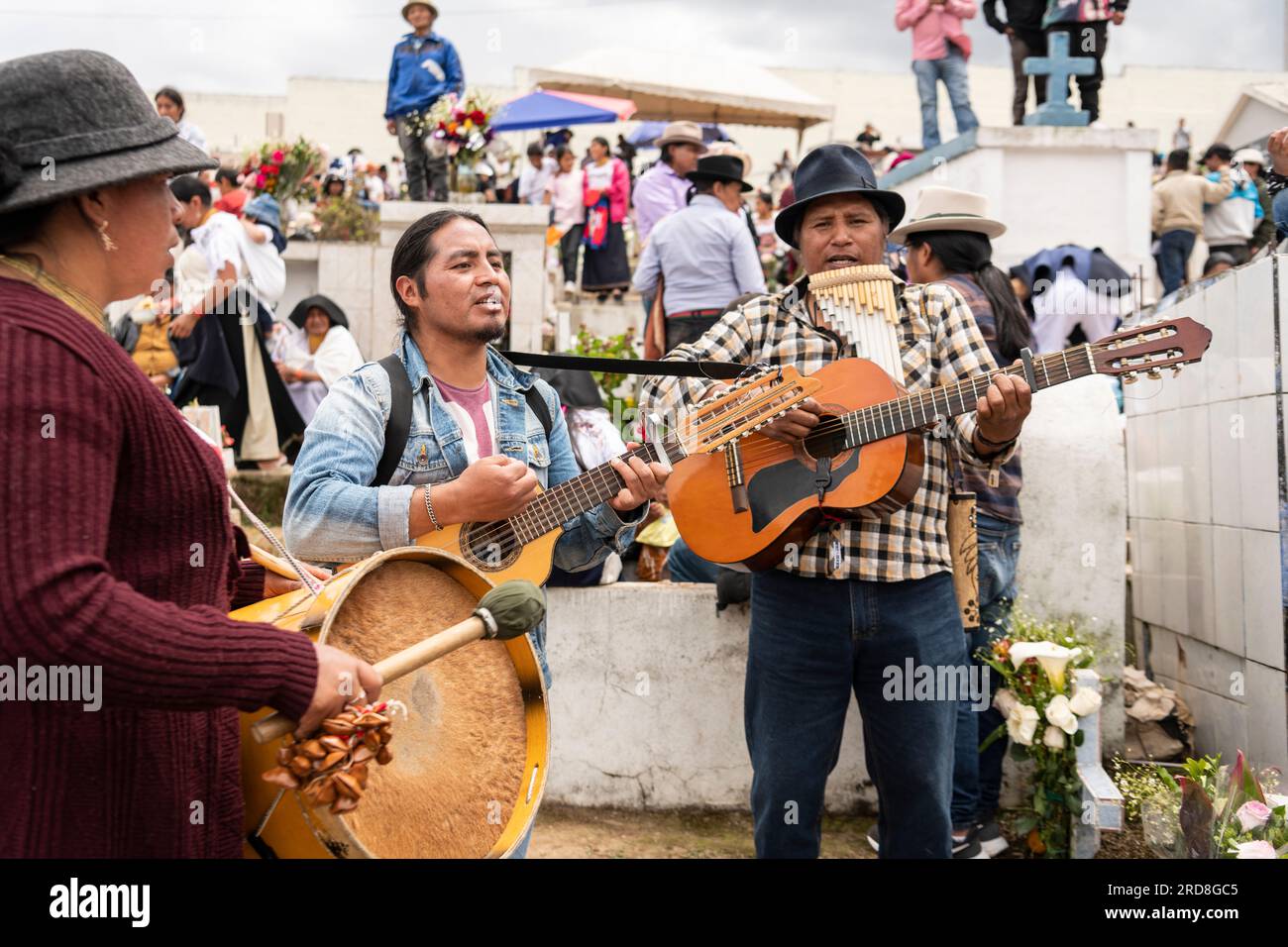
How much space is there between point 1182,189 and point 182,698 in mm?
11727

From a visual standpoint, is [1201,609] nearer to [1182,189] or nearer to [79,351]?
[79,351]

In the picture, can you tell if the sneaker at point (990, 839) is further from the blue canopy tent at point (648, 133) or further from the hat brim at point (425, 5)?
the blue canopy tent at point (648, 133)

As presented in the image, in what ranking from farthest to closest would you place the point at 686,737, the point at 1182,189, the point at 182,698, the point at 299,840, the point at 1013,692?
the point at 1182,189 → the point at 686,737 → the point at 1013,692 → the point at 299,840 → the point at 182,698

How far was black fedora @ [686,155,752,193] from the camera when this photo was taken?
7.12 m

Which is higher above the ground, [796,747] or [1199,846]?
[796,747]

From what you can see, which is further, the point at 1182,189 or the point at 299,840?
the point at 1182,189

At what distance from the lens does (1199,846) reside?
3.86 m

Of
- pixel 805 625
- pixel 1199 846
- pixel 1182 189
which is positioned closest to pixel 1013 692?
pixel 1199 846

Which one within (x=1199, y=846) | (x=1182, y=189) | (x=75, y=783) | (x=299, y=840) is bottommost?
(x=1199, y=846)

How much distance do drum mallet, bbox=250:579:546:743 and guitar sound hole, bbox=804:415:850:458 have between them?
1.43 m

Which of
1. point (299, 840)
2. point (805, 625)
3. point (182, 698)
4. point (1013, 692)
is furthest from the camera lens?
point (1013, 692)

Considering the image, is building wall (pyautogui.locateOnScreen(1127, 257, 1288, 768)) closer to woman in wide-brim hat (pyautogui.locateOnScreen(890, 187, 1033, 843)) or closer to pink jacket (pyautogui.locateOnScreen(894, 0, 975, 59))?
woman in wide-brim hat (pyautogui.locateOnScreen(890, 187, 1033, 843))

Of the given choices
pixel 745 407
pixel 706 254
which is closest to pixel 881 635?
pixel 745 407

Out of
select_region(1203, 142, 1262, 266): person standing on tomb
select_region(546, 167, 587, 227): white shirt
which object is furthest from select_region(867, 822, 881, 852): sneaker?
select_region(546, 167, 587, 227): white shirt
